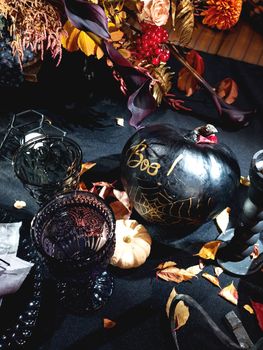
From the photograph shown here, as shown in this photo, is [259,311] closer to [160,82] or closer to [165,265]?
[165,265]

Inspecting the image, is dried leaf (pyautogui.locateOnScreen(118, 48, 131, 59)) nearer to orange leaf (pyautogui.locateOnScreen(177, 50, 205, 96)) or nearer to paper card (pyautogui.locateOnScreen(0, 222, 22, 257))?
orange leaf (pyautogui.locateOnScreen(177, 50, 205, 96))

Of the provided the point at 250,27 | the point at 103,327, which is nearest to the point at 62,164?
the point at 103,327

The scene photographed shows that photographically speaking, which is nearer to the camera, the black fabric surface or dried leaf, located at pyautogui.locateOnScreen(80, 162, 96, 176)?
the black fabric surface

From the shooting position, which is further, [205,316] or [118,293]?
[118,293]

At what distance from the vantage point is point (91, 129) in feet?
3.47

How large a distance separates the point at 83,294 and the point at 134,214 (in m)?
0.20

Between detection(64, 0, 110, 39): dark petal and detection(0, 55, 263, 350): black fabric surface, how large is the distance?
1.02 feet

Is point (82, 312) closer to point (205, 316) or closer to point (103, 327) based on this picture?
point (103, 327)

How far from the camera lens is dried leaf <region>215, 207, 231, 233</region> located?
2.97 feet

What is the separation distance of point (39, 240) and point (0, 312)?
4.8 inches

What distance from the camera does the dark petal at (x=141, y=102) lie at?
0.79 m

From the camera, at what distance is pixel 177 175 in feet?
2.56

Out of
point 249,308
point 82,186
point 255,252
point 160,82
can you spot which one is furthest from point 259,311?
point 160,82

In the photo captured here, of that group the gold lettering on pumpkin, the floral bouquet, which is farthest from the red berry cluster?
the gold lettering on pumpkin
